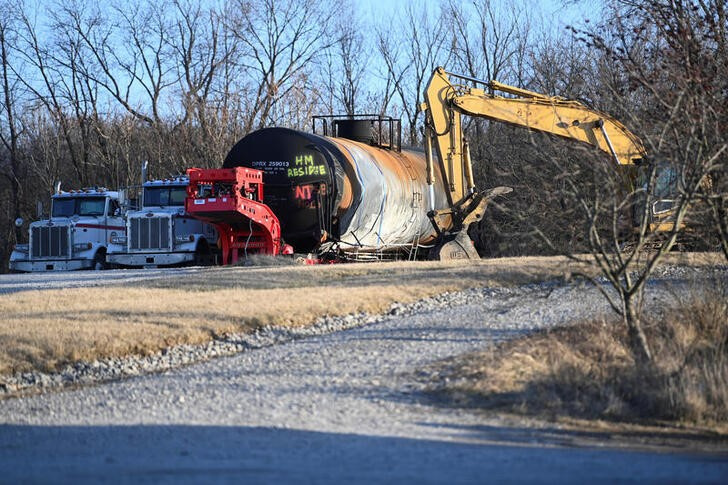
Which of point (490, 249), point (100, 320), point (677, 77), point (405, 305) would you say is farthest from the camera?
point (490, 249)

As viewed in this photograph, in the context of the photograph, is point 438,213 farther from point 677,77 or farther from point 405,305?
point 677,77

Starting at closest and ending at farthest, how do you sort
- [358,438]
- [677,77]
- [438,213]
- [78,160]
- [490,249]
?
[358,438], [677,77], [438,213], [490,249], [78,160]

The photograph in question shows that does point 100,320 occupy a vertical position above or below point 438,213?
below

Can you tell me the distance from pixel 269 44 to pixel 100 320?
138 ft

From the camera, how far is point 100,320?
14.1 m

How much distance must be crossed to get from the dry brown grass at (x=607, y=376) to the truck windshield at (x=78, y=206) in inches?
901

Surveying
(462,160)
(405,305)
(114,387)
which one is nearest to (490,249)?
(462,160)

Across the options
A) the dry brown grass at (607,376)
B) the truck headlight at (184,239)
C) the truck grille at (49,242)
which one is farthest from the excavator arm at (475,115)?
Result: the dry brown grass at (607,376)

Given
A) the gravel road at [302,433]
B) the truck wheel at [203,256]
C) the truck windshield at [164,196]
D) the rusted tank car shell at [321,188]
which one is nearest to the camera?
the gravel road at [302,433]

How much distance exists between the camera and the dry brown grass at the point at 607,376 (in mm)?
9219

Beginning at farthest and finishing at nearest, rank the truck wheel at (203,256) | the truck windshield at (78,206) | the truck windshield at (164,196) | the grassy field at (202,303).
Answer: the truck windshield at (78,206), the truck windshield at (164,196), the truck wheel at (203,256), the grassy field at (202,303)

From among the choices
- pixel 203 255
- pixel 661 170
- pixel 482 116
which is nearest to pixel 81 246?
pixel 203 255

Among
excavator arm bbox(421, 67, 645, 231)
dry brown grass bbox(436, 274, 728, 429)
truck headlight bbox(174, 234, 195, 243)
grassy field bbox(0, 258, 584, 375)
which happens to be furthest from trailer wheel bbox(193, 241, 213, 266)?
dry brown grass bbox(436, 274, 728, 429)

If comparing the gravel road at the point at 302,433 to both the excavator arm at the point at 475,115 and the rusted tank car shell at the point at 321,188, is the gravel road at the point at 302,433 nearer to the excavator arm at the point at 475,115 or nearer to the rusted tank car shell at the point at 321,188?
the rusted tank car shell at the point at 321,188
